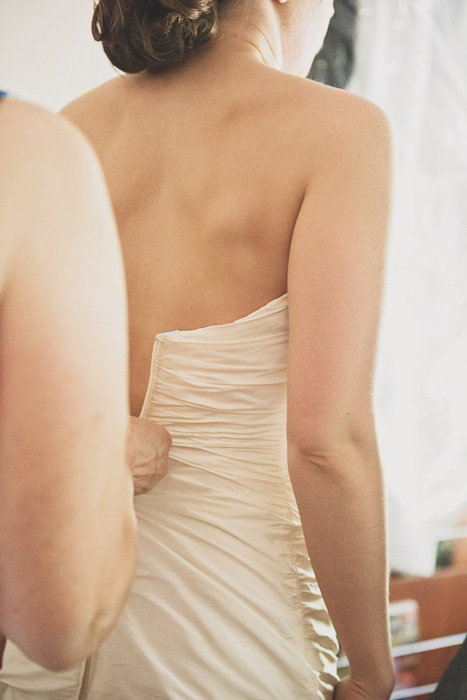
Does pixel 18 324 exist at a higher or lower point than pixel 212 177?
lower

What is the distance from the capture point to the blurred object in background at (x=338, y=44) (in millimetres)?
1594

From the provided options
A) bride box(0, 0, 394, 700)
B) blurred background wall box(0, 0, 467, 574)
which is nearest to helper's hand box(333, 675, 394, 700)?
bride box(0, 0, 394, 700)

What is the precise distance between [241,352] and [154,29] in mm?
408

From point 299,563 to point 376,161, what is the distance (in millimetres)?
527

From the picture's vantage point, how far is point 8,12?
4.51 ft

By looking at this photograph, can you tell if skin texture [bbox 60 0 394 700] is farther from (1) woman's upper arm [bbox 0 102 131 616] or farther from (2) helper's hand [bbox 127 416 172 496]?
(1) woman's upper arm [bbox 0 102 131 616]

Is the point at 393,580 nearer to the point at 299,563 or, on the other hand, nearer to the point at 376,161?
Answer: the point at 299,563

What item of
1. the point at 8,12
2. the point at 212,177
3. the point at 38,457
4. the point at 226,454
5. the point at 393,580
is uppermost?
the point at 8,12

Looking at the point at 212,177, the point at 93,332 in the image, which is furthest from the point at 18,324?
the point at 212,177

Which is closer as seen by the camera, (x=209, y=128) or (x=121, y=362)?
(x=121, y=362)

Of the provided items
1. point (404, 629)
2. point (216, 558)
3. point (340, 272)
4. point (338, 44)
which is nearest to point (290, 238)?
point (340, 272)

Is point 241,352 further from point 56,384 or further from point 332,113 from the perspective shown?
point 56,384

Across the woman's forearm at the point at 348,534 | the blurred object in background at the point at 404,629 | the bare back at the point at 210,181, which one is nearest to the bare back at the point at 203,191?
the bare back at the point at 210,181

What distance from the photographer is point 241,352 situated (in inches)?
31.6
